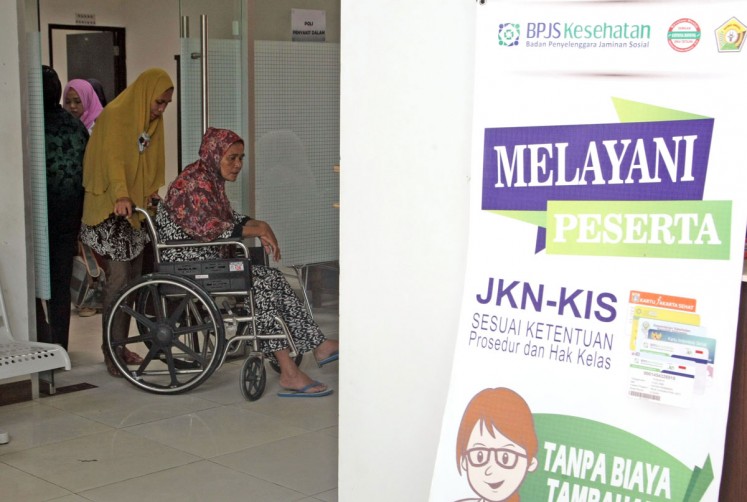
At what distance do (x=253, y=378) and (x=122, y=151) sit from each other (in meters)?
1.39

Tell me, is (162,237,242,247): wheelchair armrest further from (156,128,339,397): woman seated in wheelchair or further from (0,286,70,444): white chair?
(0,286,70,444): white chair

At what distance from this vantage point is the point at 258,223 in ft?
16.0

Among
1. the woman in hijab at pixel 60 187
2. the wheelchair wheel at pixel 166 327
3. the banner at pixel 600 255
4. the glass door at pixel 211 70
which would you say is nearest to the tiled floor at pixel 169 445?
the wheelchair wheel at pixel 166 327

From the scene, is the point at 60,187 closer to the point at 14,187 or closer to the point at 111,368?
the point at 14,187

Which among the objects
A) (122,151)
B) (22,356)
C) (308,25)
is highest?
(308,25)

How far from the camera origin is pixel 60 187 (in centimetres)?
516

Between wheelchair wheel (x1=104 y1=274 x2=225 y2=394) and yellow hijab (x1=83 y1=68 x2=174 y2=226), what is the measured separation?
1.73 feet

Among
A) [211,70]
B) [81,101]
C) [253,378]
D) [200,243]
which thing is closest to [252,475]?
[253,378]

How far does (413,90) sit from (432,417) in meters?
0.86

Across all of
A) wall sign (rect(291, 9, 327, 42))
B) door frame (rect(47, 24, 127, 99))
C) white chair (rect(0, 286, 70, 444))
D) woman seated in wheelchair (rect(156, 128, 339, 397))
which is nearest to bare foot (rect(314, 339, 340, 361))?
woman seated in wheelchair (rect(156, 128, 339, 397))

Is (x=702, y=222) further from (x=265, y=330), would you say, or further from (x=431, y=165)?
(x=265, y=330)

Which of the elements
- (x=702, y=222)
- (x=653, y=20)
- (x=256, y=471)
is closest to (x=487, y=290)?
(x=702, y=222)

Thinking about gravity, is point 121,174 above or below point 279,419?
above

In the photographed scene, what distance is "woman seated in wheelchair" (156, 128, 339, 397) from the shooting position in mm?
4781
